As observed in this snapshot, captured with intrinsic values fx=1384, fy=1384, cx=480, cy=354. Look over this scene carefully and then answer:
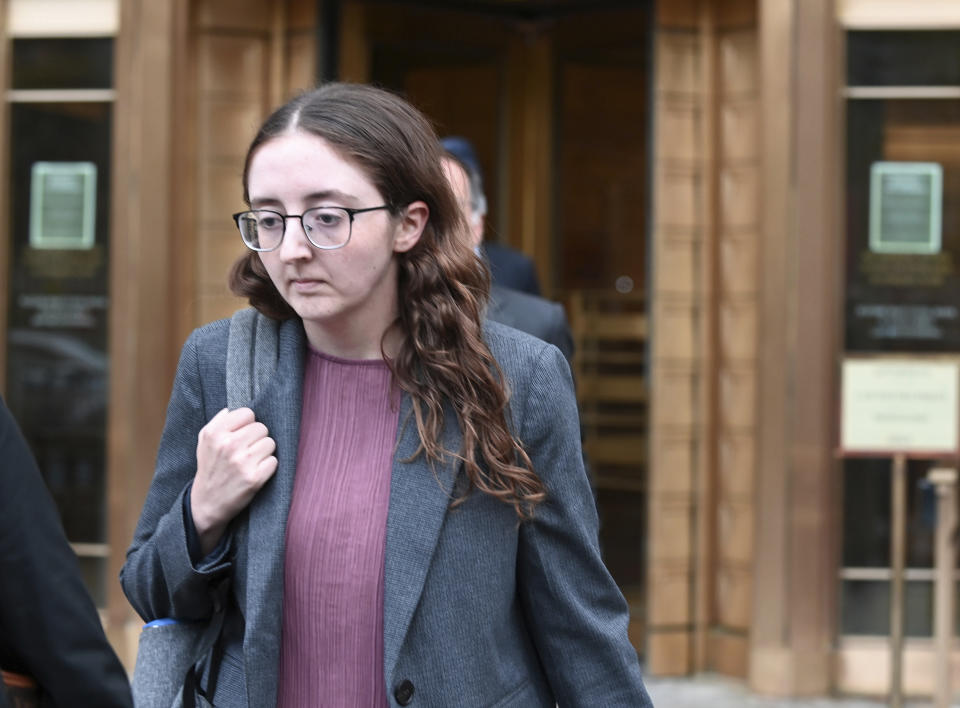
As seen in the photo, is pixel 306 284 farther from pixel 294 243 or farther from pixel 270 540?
pixel 270 540

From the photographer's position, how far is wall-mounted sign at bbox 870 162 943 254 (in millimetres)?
6699

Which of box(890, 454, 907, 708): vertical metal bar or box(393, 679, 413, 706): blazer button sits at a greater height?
box(393, 679, 413, 706): blazer button

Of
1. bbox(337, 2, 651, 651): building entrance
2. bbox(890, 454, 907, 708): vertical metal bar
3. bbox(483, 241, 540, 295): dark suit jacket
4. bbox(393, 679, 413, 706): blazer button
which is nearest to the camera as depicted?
bbox(393, 679, 413, 706): blazer button

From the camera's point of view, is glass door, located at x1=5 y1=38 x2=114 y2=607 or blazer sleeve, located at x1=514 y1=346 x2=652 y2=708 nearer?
blazer sleeve, located at x1=514 y1=346 x2=652 y2=708

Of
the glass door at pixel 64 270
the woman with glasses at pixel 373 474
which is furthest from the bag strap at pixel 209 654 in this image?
the glass door at pixel 64 270

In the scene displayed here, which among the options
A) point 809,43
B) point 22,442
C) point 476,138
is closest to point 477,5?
point 476,138

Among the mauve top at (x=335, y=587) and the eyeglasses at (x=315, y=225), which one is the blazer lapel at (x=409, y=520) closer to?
the mauve top at (x=335, y=587)

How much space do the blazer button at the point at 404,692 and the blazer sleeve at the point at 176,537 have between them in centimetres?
33

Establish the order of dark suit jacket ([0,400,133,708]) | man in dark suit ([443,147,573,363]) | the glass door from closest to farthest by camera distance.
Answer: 1. dark suit jacket ([0,400,133,708])
2. man in dark suit ([443,147,573,363])
3. the glass door

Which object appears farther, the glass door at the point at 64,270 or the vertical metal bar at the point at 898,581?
the glass door at the point at 64,270

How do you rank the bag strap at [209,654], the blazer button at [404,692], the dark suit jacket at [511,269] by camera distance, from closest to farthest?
the blazer button at [404,692]
the bag strap at [209,654]
the dark suit jacket at [511,269]

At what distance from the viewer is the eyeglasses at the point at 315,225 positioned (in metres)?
2.14

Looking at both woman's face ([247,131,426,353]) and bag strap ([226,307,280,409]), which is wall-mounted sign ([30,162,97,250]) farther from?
woman's face ([247,131,426,353])

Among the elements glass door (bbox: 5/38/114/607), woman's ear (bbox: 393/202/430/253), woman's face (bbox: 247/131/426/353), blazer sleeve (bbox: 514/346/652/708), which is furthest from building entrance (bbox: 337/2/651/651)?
woman's face (bbox: 247/131/426/353)
